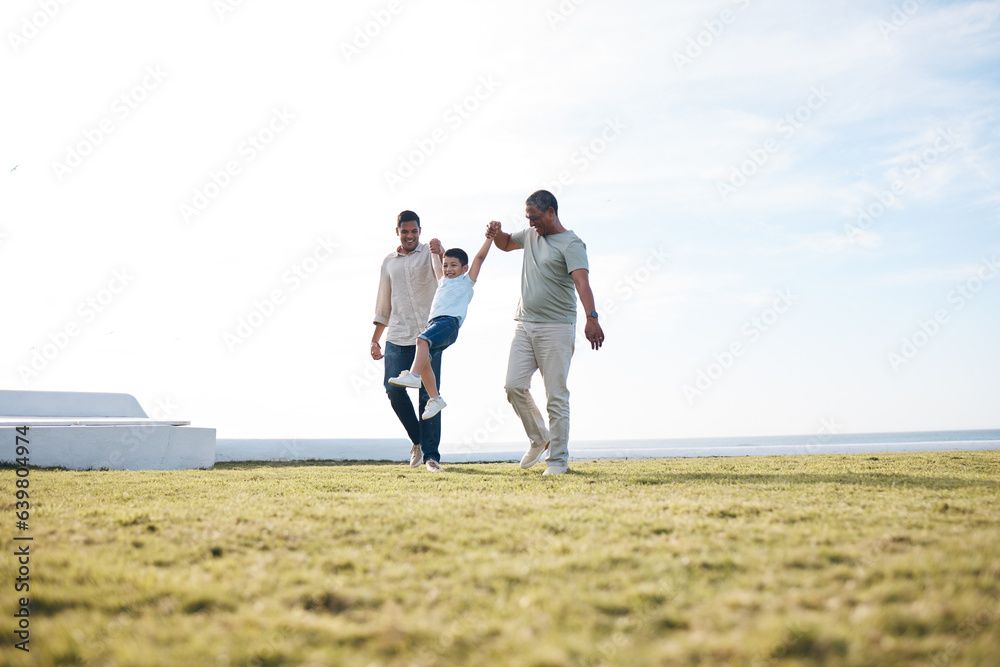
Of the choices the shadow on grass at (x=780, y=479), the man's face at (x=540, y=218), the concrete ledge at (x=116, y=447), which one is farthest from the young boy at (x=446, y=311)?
the concrete ledge at (x=116, y=447)

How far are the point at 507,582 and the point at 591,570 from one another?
308 mm

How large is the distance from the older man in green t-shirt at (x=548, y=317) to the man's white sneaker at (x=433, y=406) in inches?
26.3

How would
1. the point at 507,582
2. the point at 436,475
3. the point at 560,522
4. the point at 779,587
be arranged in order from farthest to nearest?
the point at 436,475 < the point at 560,522 < the point at 507,582 < the point at 779,587

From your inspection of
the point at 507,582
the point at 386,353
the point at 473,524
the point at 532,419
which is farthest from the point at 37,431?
the point at 507,582

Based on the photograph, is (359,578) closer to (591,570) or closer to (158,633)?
(158,633)

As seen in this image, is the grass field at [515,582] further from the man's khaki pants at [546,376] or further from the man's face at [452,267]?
the man's face at [452,267]

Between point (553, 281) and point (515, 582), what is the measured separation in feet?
14.1

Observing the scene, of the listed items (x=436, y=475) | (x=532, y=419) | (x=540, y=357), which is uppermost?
(x=540, y=357)

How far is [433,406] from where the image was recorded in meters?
6.31

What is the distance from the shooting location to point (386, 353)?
7305mm

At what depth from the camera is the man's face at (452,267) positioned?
6.55m

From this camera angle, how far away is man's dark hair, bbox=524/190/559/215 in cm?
615

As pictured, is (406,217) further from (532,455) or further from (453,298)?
(532,455)

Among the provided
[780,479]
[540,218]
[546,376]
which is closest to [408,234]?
[540,218]
